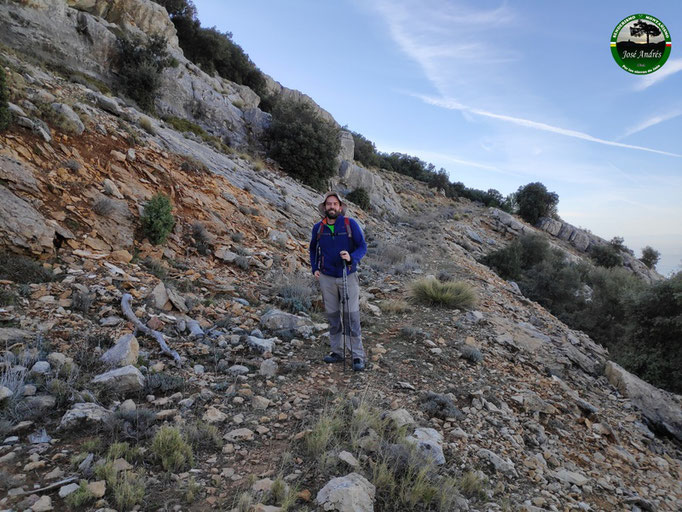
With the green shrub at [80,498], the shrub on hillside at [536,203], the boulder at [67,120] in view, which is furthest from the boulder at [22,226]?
the shrub on hillside at [536,203]

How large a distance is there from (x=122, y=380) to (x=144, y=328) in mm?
1144

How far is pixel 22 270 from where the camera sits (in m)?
4.81

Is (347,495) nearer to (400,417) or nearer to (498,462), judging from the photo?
(400,417)

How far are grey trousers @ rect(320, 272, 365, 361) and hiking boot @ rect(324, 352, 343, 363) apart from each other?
5 centimetres

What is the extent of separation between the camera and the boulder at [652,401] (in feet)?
17.6

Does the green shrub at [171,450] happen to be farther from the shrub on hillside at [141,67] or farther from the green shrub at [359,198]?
the green shrub at [359,198]

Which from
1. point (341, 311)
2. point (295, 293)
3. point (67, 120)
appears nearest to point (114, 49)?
point (67, 120)

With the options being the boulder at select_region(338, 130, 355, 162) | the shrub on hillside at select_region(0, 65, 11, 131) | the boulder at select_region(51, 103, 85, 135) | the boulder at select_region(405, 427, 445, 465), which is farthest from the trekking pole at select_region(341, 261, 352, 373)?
the boulder at select_region(338, 130, 355, 162)

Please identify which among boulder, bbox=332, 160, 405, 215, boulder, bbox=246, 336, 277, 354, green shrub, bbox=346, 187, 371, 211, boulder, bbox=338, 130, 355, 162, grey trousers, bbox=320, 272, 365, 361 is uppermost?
boulder, bbox=338, 130, 355, 162

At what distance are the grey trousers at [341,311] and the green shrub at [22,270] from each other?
3843 millimetres

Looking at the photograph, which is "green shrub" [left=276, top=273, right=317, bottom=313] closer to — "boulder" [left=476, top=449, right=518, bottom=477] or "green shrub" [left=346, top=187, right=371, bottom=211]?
"boulder" [left=476, top=449, right=518, bottom=477]

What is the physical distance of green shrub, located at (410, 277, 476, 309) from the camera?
7676 millimetres

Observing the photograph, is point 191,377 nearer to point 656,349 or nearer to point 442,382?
point 442,382

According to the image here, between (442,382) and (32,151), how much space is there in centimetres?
783
